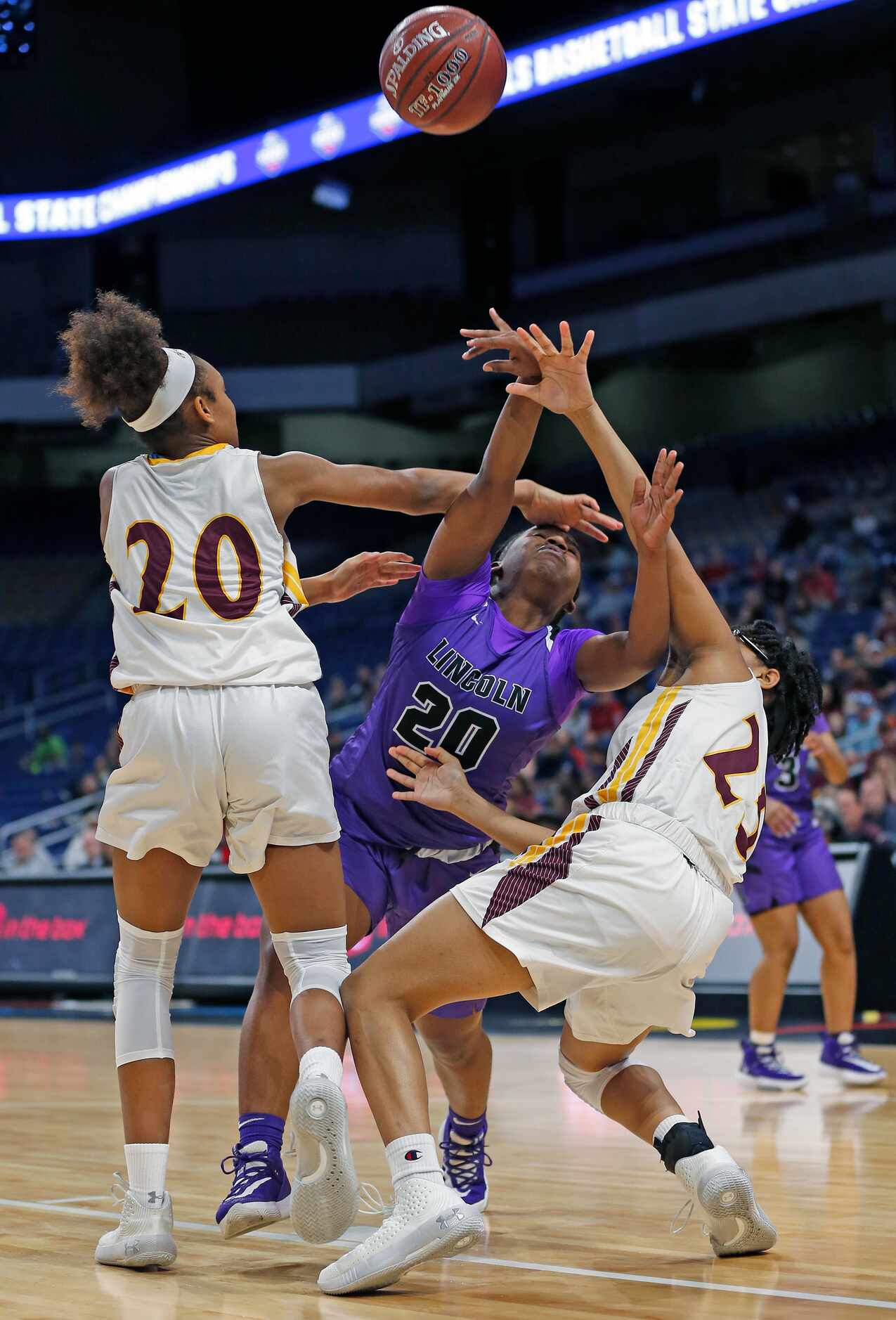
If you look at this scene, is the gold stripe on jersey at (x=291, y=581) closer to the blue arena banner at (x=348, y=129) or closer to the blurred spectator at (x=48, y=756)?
the blue arena banner at (x=348, y=129)

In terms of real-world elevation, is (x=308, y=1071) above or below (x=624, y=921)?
below

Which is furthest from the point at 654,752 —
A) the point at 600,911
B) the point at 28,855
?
the point at 28,855

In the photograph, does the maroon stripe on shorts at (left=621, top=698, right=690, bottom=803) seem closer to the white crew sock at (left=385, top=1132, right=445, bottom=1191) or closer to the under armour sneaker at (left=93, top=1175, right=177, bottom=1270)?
the white crew sock at (left=385, top=1132, right=445, bottom=1191)

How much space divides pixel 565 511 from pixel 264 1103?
1.89 meters

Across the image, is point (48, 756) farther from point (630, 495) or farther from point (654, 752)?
point (654, 752)

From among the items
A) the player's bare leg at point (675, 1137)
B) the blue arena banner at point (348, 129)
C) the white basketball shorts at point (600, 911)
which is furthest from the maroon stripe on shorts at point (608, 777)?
the blue arena banner at point (348, 129)

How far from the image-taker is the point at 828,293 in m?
19.1

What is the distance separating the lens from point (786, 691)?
4.24 metres

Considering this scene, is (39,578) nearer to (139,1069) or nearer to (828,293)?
(828,293)

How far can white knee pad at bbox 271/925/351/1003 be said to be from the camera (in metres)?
3.57

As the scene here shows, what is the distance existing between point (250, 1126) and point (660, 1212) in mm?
1305

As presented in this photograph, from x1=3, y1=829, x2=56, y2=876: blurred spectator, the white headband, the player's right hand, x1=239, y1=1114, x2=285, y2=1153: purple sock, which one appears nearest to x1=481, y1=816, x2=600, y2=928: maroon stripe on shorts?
x1=239, y1=1114, x2=285, y2=1153: purple sock

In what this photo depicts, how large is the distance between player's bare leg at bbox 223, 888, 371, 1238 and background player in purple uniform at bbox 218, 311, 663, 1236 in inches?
3.3

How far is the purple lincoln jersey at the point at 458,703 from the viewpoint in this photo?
4301 millimetres
